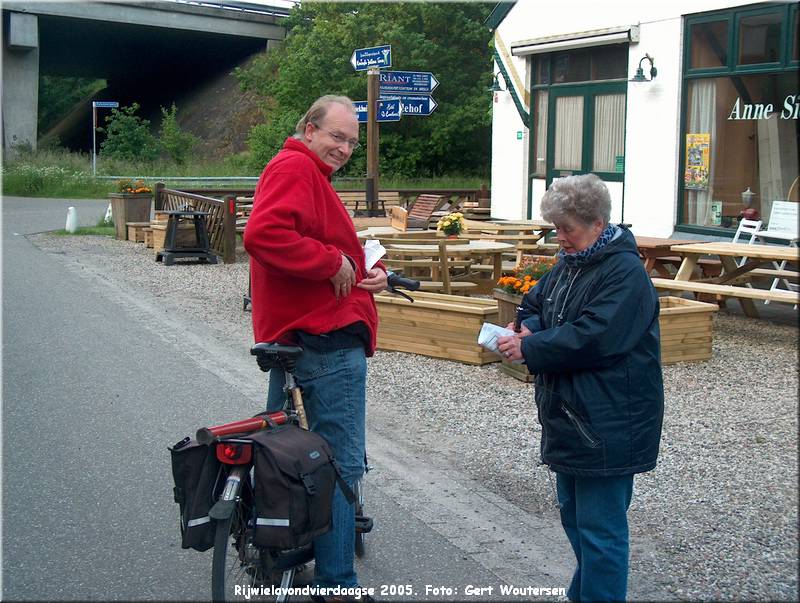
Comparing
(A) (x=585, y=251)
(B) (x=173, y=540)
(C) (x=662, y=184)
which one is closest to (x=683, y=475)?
(A) (x=585, y=251)

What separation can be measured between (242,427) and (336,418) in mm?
385

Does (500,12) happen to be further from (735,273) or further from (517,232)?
(735,273)

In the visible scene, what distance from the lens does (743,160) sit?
13367 mm

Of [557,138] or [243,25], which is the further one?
[243,25]

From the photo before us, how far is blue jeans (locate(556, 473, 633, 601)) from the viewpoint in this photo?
3625 mm

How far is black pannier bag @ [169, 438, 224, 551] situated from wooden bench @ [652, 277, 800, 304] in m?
6.64

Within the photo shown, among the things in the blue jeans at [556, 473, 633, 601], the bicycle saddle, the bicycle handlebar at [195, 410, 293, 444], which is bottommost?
the blue jeans at [556, 473, 633, 601]

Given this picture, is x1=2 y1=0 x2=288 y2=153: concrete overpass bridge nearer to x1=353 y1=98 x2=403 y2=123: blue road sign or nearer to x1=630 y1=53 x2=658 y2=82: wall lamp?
x1=353 y1=98 x2=403 y2=123: blue road sign

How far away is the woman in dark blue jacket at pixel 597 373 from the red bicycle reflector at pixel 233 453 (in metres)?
1.03

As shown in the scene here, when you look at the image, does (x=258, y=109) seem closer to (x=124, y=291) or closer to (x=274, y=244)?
(x=124, y=291)

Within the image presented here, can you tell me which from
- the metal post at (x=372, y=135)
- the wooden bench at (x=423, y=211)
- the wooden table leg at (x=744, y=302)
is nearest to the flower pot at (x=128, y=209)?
the wooden bench at (x=423, y=211)

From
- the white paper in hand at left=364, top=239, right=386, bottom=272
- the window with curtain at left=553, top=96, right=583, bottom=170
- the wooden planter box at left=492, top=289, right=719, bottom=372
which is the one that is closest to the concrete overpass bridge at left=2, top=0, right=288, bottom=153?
the window with curtain at left=553, top=96, right=583, bottom=170

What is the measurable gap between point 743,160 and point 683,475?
8.78 metres

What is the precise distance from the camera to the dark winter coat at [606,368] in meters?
3.51
